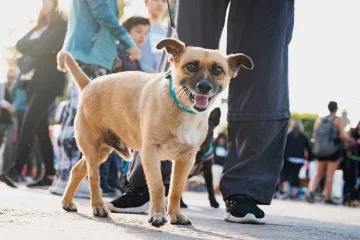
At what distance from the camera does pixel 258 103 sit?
174 inches

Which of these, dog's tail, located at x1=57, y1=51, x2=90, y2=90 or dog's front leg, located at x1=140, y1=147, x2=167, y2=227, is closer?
dog's front leg, located at x1=140, y1=147, x2=167, y2=227

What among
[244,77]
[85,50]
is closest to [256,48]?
[244,77]

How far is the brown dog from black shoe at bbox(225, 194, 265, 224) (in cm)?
42

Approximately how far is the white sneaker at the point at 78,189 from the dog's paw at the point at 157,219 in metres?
3.15

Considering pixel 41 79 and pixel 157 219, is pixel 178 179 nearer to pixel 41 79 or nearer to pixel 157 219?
pixel 157 219

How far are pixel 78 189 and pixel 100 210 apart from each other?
2656 mm

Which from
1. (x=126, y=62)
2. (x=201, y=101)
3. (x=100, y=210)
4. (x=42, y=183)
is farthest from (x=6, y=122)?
(x=201, y=101)

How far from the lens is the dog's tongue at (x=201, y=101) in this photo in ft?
12.6

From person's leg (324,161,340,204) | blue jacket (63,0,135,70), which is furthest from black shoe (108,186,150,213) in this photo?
person's leg (324,161,340,204)

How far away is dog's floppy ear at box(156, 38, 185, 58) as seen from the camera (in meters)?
4.02

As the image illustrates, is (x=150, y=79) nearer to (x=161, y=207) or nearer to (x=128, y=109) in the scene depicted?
(x=128, y=109)

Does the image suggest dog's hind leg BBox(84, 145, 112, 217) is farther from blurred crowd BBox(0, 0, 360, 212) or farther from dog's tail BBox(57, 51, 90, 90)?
blurred crowd BBox(0, 0, 360, 212)

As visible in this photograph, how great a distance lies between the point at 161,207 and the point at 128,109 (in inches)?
34.8

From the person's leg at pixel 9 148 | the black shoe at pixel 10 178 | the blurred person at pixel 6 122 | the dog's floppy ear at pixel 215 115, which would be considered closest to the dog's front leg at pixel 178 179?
the dog's floppy ear at pixel 215 115
